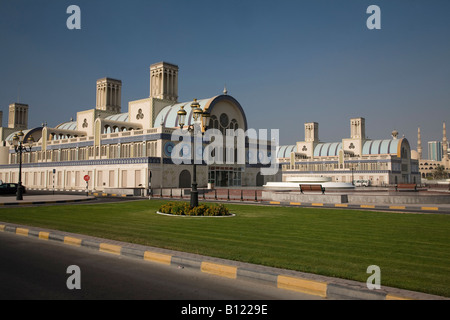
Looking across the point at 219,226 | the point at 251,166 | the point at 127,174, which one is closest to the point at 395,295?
the point at 219,226

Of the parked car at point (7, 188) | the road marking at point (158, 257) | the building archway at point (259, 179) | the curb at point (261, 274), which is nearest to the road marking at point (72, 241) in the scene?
the curb at point (261, 274)

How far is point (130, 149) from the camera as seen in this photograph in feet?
189

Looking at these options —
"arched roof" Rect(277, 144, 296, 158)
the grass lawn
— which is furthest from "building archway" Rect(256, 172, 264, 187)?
"arched roof" Rect(277, 144, 296, 158)

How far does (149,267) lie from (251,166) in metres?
59.8

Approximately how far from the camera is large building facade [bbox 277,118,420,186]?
100000 millimetres

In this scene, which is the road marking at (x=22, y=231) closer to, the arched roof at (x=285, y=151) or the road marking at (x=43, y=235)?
the road marking at (x=43, y=235)

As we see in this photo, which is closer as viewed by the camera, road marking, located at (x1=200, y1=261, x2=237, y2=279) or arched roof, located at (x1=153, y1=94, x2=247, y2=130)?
road marking, located at (x1=200, y1=261, x2=237, y2=279)

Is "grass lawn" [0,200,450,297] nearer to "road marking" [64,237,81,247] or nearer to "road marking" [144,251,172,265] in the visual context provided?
"road marking" [144,251,172,265]

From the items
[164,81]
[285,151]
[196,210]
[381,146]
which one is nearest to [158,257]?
[196,210]

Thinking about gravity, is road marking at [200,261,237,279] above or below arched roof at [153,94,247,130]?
below

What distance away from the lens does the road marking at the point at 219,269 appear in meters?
7.75

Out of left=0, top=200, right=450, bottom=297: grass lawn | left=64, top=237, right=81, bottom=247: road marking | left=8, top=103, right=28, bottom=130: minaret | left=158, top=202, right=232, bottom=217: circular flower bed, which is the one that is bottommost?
left=64, top=237, right=81, bottom=247: road marking

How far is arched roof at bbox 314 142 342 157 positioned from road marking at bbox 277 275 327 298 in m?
114

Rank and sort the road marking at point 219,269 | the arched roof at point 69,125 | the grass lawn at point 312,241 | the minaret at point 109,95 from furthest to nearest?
the arched roof at point 69,125 → the minaret at point 109,95 → the road marking at point 219,269 → the grass lawn at point 312,241
